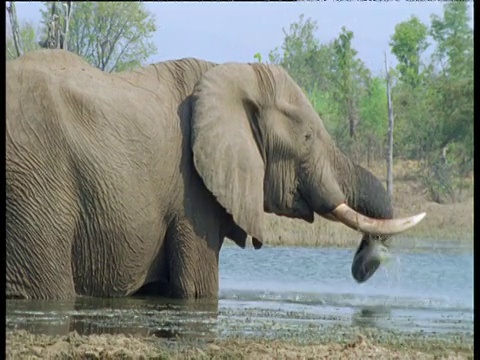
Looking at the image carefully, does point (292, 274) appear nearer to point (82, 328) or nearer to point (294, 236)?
point (294, 236)

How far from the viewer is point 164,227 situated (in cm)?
968

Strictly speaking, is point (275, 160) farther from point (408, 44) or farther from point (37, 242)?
point (408, 44)

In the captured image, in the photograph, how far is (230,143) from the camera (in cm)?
995

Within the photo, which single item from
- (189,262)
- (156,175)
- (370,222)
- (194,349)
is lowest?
(194,349)

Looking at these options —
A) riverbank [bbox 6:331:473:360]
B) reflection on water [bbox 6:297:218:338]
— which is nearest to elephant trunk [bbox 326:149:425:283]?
reflection on water [bbox 6:297:218:338]

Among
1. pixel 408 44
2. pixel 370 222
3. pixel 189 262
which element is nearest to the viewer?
pixel 189 262

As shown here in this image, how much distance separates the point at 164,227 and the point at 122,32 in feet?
43.6

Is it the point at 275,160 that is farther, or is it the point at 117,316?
the point at 275,160

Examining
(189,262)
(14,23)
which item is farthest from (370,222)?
(14,23)

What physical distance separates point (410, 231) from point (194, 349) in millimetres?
12843

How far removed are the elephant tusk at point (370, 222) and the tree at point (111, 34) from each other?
12.0m

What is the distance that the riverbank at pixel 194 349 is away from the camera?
7613 millimetres

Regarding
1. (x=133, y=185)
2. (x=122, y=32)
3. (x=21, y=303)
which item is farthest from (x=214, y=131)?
(x=122, y=32)

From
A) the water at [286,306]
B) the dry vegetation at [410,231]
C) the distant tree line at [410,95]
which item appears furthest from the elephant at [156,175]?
the distant tree line at [410,95]
